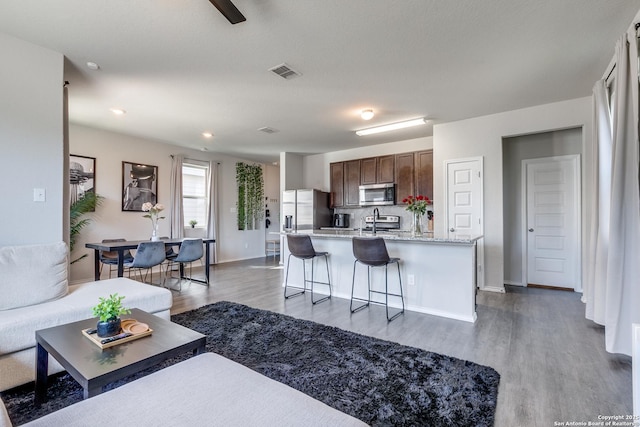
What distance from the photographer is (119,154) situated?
5.43 meters

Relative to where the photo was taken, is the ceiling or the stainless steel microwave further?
the stainless steel microwave

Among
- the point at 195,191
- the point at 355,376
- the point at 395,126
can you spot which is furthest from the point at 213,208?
the point at 355,376

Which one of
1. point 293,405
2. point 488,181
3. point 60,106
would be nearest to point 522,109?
point 488,181

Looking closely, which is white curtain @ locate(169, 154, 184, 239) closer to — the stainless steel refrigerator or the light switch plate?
the stainless steel refrigerator

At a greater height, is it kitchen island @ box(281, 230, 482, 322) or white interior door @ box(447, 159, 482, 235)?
white interior door @ box(447, 159, 482, 235)

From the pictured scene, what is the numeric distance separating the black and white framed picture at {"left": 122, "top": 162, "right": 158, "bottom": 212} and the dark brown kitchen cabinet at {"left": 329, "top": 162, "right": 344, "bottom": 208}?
12.2ft

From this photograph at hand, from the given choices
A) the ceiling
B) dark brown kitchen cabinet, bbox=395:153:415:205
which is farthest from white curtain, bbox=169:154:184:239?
dark brown kitchen cabinet, bbox=395:153:415:205

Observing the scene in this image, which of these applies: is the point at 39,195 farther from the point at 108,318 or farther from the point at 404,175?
the point at 404,175

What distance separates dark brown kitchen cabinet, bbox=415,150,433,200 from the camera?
18.3 feet

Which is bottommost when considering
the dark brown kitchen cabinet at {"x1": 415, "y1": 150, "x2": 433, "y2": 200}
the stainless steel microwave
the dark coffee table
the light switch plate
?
the dark coffee table

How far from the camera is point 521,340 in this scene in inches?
106

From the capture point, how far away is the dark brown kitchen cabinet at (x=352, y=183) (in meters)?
6.56

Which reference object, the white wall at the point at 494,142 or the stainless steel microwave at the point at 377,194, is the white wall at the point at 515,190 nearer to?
the white wall at the point at 494,142

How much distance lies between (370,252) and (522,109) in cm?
315
